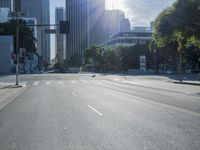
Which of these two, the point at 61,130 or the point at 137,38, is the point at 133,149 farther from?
the point at 137,38

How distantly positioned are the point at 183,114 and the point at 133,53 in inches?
4666

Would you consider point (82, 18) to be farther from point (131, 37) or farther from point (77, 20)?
point (131, 37)

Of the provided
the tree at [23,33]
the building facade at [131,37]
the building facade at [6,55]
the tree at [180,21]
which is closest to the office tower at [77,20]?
the building facade at [131,37]

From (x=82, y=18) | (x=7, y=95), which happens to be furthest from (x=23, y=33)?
(x=7, y=95)

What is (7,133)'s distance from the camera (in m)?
10.9

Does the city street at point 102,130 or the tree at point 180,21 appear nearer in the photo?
the city street at point 102,130

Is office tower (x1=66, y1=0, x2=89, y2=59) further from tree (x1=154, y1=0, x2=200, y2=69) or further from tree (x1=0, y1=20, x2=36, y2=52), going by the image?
tree (x1=154, y1=0, x2=200, y2=69)

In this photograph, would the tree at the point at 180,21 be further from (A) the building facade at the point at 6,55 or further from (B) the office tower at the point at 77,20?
(B) the office tower at the point at 77,20

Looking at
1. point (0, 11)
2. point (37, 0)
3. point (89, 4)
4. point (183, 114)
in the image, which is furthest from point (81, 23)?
point (183, 114)

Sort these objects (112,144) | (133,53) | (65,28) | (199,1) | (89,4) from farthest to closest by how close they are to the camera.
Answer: (89,4), (133,53), (65,28), (199,1), (112,144)

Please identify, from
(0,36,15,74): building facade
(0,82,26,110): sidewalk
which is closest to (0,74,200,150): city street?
(0,82,26,110): sidewalk

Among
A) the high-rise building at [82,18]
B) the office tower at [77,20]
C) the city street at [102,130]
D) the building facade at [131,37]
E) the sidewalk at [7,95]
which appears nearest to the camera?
the city street at [102,130]

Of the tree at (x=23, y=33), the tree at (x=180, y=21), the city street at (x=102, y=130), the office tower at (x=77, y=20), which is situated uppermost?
the office tower at (x=77, y=20)

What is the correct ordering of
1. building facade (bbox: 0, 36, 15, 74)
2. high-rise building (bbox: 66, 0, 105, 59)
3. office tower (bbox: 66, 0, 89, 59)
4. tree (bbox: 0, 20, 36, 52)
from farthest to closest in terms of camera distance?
1. high-rise building (bbox: 66, 0, 105, 59)
2. office tower (bbox: 66, 0, 89, 59)
3. tree (bbox: 0, 20, 36, 52)
4. building facade (bbox: 0, 36, 15, 74)
